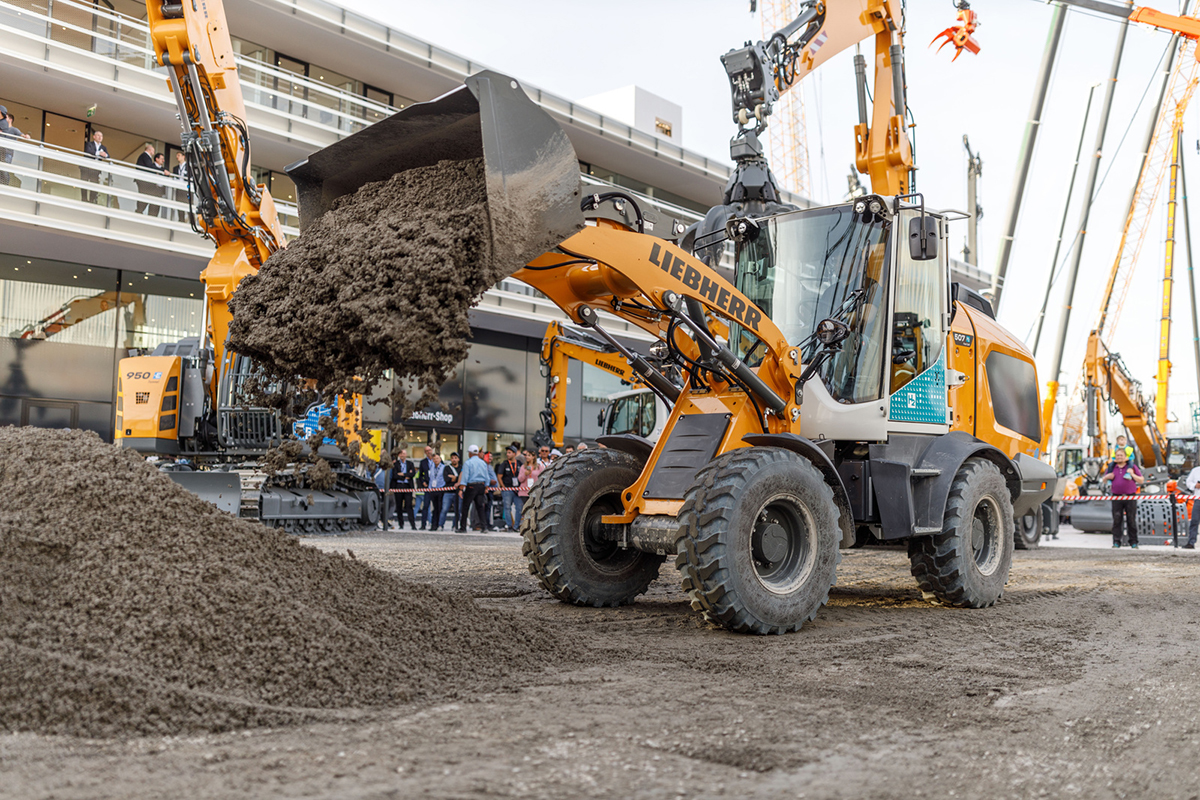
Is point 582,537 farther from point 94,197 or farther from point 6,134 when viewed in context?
point 6,134

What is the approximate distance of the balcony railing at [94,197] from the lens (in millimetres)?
17453

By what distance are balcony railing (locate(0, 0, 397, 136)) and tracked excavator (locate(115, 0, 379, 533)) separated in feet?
28.8

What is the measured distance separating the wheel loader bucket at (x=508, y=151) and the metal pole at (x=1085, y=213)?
2265 centimetres

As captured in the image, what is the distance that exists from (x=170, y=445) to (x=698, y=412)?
7906mm

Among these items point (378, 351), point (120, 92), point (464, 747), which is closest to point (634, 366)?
point (378, 351)

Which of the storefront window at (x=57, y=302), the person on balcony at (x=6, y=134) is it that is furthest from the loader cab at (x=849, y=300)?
the storefront window at (x=57, y=302)

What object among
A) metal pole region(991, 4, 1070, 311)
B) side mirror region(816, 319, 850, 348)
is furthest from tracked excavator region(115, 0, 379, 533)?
metal pole region(991, 4, 1070, 311)

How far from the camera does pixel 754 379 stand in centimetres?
633

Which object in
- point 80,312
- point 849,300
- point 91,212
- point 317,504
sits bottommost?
point 317,504

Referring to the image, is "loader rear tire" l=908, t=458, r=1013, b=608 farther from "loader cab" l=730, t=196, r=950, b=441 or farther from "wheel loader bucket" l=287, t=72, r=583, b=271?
"wheel loader bucket" l=287, t=72, r=583, b=271

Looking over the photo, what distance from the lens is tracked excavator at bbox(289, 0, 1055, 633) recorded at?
5.46 m

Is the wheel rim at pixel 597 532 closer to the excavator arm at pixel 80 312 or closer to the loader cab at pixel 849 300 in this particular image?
the loader cab at pixel 849 300

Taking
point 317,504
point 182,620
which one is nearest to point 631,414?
point 317,504

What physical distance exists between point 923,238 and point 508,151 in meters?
3.11
